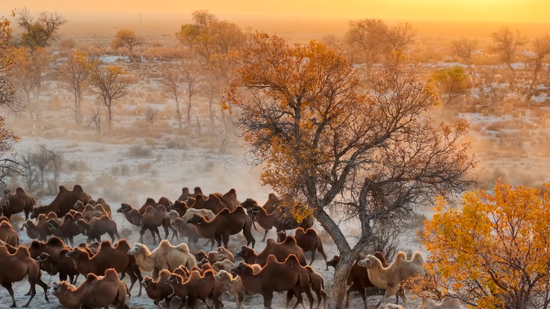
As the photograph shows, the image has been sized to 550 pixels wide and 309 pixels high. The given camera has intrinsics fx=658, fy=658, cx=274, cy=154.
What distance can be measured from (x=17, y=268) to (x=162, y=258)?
329 cm

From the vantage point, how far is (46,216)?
837 inches

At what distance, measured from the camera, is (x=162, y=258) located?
16.0 m

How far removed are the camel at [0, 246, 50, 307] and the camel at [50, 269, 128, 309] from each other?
1351 mm

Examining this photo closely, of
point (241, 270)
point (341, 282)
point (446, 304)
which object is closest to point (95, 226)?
point (241, 270)

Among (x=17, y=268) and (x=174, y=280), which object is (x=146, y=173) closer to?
(x=17, y=268)

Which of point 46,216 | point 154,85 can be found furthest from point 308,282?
point 154,85

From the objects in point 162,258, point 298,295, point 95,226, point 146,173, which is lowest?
point 146,173

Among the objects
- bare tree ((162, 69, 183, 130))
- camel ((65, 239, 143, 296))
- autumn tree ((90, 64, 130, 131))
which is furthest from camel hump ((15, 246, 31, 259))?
bare tree ((162, 69, 183, 130))

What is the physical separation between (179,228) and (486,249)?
1075 cm

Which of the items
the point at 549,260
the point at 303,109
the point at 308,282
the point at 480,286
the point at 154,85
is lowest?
the point at 154,85

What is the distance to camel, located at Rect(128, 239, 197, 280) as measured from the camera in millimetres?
15906

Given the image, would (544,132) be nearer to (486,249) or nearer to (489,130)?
(489,130)

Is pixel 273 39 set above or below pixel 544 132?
above

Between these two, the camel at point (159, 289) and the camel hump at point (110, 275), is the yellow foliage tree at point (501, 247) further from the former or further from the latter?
the camel hump at point (110, 275)
